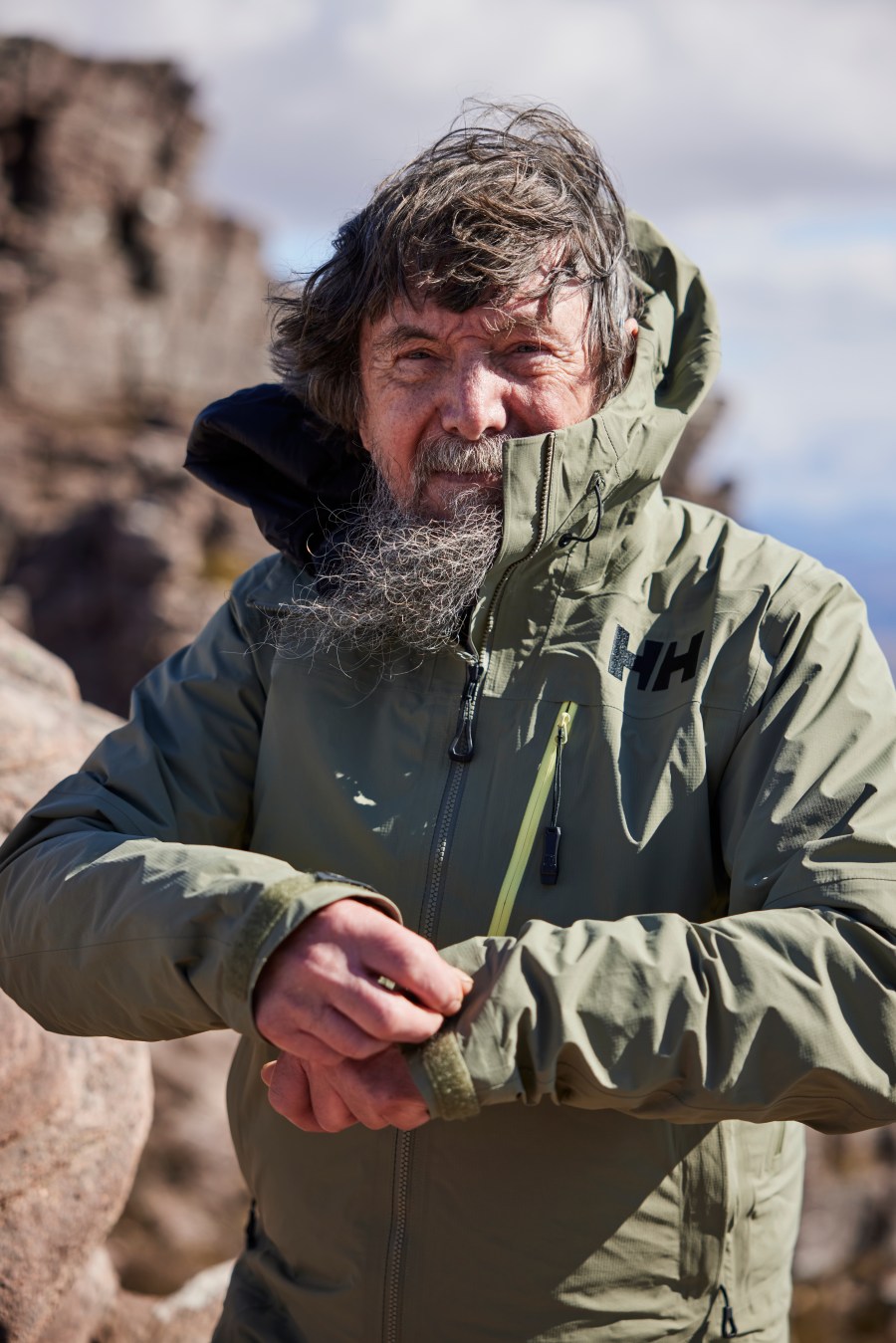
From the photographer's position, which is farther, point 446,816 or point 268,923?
point 446,816

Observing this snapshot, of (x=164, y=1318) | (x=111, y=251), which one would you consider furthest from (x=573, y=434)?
(x=111, y=251)

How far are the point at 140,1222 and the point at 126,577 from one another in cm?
962

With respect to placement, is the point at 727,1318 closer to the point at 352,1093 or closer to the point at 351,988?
the point at 352,1093

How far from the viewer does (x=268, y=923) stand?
192cm

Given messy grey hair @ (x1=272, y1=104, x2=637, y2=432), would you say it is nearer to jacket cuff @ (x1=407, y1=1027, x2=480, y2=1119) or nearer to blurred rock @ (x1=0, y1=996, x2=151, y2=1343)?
jacket cuff @ (x1=407, y1=1027, x2=480, y2=1119)

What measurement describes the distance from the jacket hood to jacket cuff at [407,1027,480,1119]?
3.55 feet

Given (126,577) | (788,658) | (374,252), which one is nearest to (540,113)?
(374,252)

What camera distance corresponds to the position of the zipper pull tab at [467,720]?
92.5 inches

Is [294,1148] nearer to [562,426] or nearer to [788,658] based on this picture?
[788,658]

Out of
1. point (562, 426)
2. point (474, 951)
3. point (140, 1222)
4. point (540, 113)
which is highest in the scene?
point (540, 113)

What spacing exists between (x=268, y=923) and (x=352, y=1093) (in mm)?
297

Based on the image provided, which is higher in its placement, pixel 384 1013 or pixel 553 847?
pixel 553 847

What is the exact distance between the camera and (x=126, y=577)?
1457cm

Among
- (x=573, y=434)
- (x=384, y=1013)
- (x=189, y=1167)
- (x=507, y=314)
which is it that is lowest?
(x=189, y=1167)
